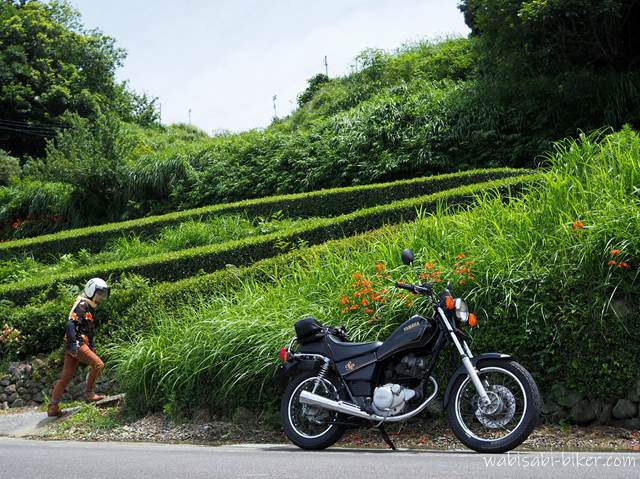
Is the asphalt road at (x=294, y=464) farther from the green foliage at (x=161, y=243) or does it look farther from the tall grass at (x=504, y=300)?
the green foliage at (x=161, y=243)

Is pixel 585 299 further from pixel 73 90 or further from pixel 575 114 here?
pixel 73 90

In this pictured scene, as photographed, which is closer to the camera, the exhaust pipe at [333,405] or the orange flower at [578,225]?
the exhaust pipe at [333,405]

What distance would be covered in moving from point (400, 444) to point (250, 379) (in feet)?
5.63

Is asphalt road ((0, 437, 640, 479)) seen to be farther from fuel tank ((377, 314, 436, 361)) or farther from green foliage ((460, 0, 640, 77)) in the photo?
green foliage ((460, 0, 640, 77))

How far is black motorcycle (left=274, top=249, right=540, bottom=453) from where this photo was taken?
19.2 ft

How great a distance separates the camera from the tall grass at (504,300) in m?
6.87

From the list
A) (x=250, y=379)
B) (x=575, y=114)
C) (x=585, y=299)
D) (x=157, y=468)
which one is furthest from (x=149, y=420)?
(x=575, y=114)

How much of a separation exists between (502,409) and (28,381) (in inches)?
301

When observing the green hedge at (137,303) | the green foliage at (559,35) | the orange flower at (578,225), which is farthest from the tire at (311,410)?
the green foliage at (559,35)

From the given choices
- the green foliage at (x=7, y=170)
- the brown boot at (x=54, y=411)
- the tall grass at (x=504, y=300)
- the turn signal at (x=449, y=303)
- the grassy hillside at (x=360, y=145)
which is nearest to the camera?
the turn signal at (x=449, y=303)

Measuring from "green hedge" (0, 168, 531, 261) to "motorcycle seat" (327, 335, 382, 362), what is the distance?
8313 mm

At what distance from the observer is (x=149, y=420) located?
843cm

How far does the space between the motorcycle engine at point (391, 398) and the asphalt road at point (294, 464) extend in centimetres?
35

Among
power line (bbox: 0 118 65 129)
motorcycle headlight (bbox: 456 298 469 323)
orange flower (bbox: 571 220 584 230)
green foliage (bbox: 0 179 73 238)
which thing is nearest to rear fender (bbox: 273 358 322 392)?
motorcycle headlight (bbox: 456 298 469 323)
